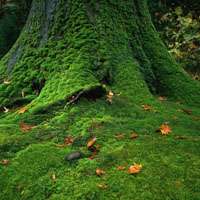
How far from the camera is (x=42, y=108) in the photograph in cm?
570

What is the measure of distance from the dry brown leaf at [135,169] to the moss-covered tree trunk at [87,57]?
1884 millimetres

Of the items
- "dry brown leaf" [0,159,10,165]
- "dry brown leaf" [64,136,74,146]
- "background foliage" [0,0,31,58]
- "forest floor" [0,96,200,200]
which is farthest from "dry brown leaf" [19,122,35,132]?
"background foliage" [0,0,31,58]

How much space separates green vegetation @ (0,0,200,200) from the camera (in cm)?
409

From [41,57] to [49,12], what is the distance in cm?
93

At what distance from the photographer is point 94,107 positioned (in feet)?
18.4

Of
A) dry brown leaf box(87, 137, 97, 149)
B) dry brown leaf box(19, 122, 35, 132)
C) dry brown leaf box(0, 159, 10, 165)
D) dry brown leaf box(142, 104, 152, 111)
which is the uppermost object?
dry brown leaf box(19, 122, 35, 132)

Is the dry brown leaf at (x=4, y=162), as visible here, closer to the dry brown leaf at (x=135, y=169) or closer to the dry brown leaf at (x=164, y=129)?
the dry brown leaf at (x=135, y=169)

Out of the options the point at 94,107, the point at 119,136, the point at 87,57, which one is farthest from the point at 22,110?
the point at 119,136

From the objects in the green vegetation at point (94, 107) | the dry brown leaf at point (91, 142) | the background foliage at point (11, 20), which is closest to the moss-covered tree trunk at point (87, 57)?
the green vegetation at point (94, 107)

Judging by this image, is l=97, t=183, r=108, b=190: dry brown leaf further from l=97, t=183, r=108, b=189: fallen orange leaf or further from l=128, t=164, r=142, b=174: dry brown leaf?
l=128, t=164, r=142, b=174: dry brown leaf

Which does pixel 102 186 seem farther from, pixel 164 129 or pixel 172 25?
pixel 172 25

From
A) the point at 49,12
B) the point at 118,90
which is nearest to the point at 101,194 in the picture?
the point at 118,90

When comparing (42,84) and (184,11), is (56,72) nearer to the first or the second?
(42,84)

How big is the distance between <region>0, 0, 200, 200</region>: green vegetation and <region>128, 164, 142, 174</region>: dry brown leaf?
6 cm
